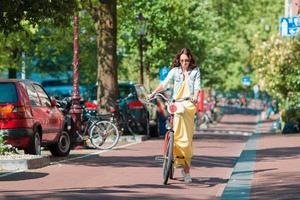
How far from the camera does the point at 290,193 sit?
404 inches

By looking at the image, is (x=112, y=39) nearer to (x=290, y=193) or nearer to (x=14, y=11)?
(x=14, y=11)

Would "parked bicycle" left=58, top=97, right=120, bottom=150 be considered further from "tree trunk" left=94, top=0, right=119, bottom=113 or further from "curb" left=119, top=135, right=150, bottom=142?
"tree trunk" left=94, top=0, right=119, bottom=113

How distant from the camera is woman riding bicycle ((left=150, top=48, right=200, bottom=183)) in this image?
1152cm

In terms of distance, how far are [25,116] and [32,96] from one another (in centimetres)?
93

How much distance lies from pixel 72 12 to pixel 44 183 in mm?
4871

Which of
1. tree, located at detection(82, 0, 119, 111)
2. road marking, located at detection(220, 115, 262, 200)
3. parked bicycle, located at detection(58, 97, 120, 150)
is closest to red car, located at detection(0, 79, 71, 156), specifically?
parked bicycle, located at detection(58, 97, 120, 150)

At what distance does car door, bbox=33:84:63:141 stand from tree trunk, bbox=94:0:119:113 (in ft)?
27.2

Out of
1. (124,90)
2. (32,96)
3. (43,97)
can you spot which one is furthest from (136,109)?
(32,96)

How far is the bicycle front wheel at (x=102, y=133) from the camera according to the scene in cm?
1964

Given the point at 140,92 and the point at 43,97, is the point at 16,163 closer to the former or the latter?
the point at 43,97

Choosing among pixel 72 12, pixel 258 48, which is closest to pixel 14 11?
pixel 72 12

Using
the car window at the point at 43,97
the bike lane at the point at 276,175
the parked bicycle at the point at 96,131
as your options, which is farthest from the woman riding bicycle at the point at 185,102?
the parked bicycle at the point at 96,131

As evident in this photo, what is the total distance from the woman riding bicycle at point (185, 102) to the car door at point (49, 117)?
4.96m

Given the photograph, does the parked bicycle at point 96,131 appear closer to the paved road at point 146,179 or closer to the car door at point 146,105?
the paved road at point 146,179
